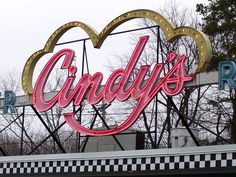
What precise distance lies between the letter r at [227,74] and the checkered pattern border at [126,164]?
4.79ft

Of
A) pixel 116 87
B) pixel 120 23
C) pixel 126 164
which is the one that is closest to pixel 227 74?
pixel 126 164

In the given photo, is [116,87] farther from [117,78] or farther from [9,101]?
[9,101]

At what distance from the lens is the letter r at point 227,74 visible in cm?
1107

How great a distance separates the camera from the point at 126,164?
1169cm

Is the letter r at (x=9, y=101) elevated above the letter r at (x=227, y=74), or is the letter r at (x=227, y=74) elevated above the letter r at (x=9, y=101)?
the letter r at (x=227, y=74)

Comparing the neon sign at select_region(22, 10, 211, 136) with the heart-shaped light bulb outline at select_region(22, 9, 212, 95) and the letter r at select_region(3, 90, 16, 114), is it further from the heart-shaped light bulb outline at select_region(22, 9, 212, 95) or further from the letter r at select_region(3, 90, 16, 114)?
the letter r at select_region(3, 90, 16, 114)

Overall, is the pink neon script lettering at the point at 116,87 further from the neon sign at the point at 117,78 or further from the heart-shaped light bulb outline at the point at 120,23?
the heart-shaped light bulb outline at the point at 120,23

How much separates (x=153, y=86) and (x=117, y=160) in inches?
68.3

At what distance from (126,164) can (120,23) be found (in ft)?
11.5

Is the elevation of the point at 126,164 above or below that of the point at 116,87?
below

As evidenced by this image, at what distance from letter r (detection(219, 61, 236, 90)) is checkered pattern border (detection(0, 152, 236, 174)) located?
1.46m

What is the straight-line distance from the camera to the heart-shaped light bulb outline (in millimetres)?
11953

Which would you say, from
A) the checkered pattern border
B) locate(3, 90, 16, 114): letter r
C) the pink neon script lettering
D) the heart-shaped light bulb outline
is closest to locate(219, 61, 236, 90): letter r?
the heart-shaped light bulb outline

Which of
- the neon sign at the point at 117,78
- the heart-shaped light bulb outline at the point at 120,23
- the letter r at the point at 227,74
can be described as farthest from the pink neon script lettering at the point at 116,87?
the letter r at the point at 227,74
